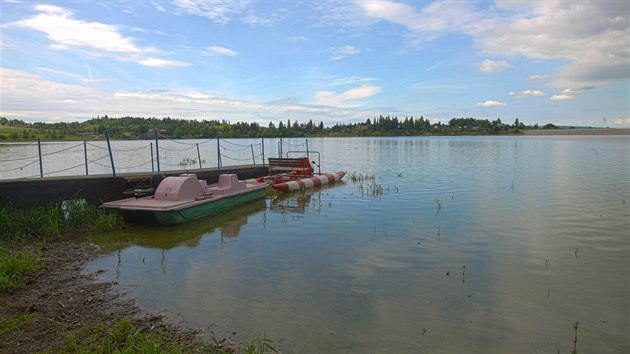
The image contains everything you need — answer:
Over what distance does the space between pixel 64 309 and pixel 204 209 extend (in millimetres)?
6539

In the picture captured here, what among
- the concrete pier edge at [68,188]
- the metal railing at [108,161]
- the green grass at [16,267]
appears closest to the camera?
the green grass at [16,267]

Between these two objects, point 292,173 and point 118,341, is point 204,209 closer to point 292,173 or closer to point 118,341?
point 118,341

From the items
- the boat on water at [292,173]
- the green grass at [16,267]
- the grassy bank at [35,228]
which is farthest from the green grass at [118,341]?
the boat on water at [292,173]

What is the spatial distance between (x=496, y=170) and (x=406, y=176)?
6600mm

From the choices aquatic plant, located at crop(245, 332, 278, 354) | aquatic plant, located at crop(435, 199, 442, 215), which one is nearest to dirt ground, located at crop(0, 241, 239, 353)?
aquatic plant, located at crop(245, 332, 278, 354)

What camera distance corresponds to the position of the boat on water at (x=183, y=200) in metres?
10.6

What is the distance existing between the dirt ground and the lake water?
32 cm

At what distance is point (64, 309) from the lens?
18.0 ft

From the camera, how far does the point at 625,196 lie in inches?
590

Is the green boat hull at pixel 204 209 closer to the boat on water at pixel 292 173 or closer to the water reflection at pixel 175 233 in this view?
the water reflection at pixel 175 233

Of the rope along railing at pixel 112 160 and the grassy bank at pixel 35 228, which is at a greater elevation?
the rope along railing at pixel 112 160

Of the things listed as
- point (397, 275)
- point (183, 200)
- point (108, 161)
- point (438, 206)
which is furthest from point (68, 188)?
point (108, 161)

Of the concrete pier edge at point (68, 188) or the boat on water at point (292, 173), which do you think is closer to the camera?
the concrete pier edge at point (68, 188)

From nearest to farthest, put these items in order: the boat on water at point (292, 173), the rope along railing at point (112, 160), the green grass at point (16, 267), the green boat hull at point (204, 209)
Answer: the green grass at point (16, 267) → the green boat hull at point (204, 209) → the rope along railing at point (112, 160) → the boat on water at point (292, 173)
